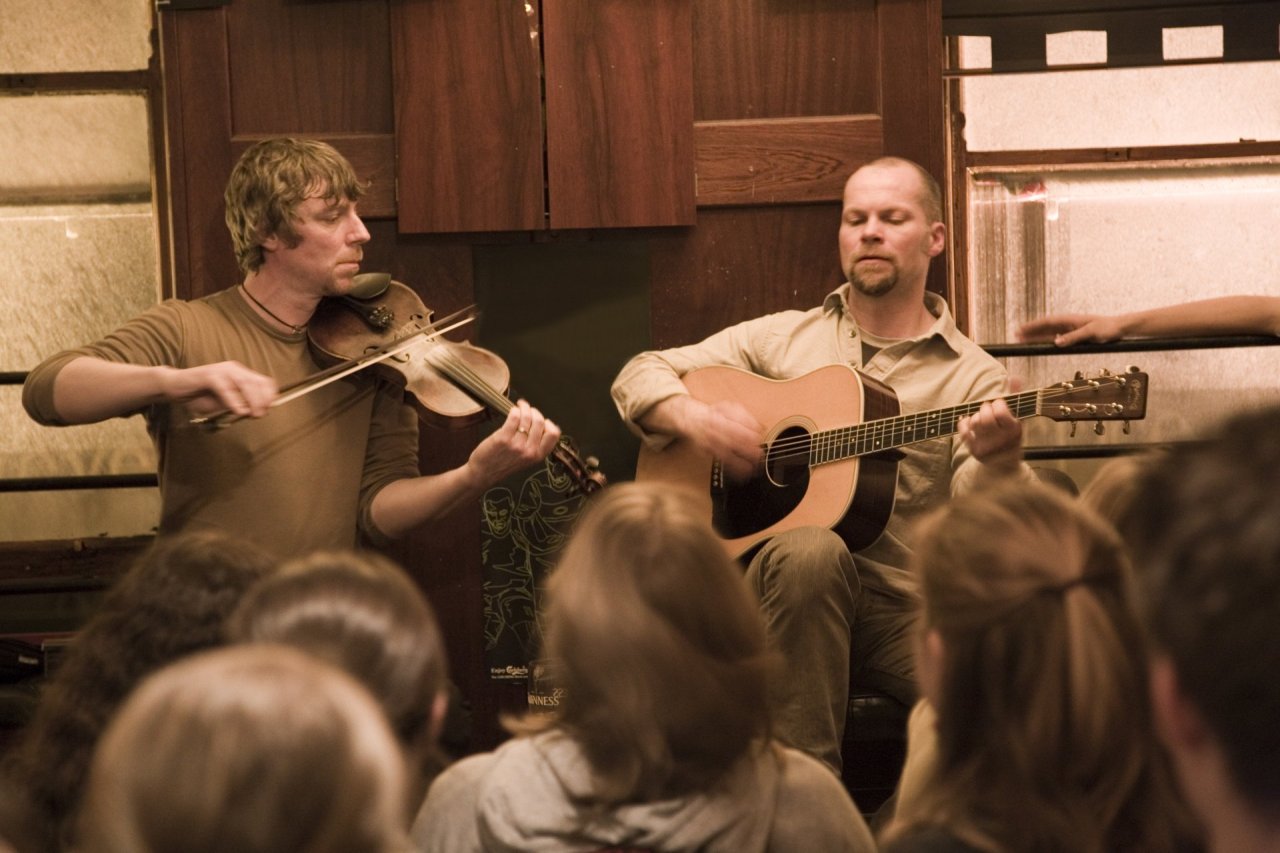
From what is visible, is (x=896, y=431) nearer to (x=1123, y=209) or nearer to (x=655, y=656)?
(x=1123, y=209)

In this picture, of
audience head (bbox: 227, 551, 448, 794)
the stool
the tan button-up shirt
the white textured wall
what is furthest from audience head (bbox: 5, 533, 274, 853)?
the white textured wall

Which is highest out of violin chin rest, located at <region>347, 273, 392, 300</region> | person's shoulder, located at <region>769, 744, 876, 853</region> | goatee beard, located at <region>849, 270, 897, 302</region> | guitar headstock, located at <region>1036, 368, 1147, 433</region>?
violin chin rest, located at <region>347, 273, 392, 300</region>

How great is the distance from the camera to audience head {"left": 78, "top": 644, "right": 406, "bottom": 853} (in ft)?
2.78

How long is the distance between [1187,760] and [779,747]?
0.70 metres

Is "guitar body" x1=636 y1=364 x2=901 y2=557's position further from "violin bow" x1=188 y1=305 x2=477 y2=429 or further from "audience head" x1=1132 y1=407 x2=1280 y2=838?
"audience head" x1=1132 y1=407 x2=1280 y2=838

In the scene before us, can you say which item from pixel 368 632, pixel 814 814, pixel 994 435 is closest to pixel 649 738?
pixel 814 814

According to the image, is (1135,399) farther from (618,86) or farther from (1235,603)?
(1235,603)

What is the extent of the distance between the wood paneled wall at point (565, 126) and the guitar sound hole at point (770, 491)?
0.53 metres

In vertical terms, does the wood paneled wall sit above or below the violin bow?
above

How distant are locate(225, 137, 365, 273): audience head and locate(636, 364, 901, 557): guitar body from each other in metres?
0.95

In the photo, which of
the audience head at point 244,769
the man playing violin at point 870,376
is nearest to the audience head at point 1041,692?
the audience head at point 244,769

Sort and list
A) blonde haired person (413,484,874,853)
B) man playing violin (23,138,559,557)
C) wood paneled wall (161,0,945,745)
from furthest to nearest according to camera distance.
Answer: wood paneled wall (161,0,945,745) → man playing violin (23,138,559,557) → blonde haired person (413,484,874,853)

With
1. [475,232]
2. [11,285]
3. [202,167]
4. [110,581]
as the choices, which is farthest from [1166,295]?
[11,285]

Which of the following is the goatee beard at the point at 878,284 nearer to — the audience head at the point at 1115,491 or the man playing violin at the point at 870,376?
the man playing violin at the point at 870,376
